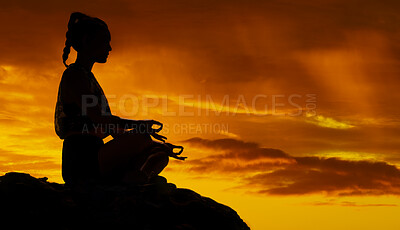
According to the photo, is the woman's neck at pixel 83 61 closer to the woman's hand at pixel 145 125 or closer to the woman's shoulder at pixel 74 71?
the woman's shoulder at pixel 74 71

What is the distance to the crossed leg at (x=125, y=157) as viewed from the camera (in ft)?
38.5

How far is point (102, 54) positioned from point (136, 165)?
2.07 m

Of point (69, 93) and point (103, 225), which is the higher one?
point (69, 93)

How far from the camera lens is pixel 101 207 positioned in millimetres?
11211

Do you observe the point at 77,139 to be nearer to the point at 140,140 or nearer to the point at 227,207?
the point at 140,140

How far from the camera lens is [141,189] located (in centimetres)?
1152

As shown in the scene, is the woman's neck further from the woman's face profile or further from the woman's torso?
the woman's torso

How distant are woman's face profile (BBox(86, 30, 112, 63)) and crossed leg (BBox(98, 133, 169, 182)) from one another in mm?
1509

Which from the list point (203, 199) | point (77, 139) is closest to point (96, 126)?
point (77, 139)

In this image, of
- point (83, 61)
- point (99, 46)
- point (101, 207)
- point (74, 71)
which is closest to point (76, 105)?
point (74, 71)

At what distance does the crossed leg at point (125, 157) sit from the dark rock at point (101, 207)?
0.87ft

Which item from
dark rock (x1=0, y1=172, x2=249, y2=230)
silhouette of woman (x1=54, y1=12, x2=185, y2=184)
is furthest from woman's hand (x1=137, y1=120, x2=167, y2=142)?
dark rock (x1=0, y1=172, x2=249, y2=230)

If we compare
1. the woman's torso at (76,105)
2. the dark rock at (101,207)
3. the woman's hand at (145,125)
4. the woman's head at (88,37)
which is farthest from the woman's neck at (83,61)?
the dark rock at (101,207)

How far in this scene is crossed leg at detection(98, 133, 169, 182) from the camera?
11.7 m
